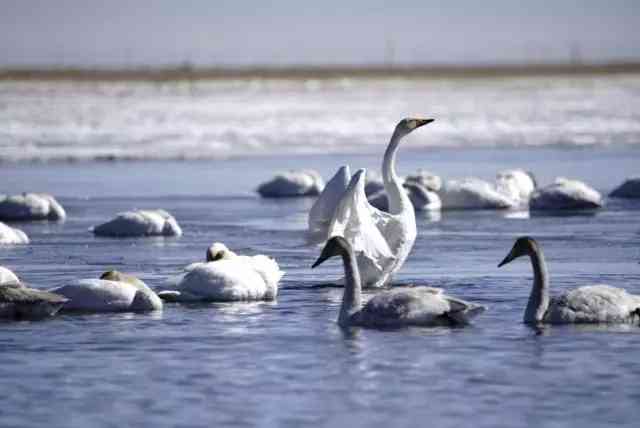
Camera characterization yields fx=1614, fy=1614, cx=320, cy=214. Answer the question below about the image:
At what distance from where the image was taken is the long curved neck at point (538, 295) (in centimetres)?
998

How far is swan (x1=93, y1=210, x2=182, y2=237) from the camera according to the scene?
16.6 meters

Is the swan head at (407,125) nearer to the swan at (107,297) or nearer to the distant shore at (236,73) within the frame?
the swan at (107,297)

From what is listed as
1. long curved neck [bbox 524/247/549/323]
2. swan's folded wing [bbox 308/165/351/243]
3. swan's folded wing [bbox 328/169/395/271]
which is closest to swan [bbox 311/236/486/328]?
long curved neck [bbox 524/247/549/323]

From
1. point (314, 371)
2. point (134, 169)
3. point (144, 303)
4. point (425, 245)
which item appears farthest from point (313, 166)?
point (314, 371)

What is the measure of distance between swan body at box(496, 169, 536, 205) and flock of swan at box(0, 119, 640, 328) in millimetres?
5309

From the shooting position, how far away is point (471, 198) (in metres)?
19.8

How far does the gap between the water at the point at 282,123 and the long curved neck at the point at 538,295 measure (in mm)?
22125

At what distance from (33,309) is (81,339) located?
0.89 metres

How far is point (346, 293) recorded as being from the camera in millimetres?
10281

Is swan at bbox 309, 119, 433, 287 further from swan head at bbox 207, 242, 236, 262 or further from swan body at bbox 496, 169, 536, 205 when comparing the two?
swan body at bbox 496, 169, 536, 205

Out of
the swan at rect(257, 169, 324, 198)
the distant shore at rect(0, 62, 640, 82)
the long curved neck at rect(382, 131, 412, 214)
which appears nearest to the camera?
the long curved neck at rect(382, 131, 412, 214)

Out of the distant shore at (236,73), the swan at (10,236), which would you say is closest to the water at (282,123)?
the swan at (10,236)

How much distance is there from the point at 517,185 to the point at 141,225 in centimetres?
605

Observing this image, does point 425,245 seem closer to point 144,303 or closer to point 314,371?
point 144,303
